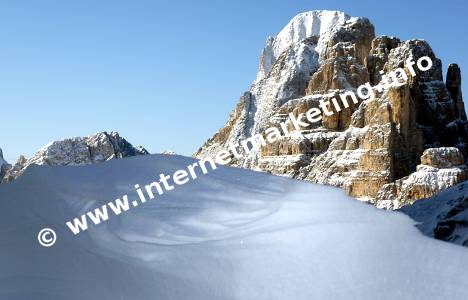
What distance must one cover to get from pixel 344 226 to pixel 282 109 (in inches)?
2889

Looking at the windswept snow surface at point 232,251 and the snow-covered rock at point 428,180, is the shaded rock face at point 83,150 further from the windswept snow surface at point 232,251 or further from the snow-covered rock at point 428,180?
the windswept snow surface at point 232,251

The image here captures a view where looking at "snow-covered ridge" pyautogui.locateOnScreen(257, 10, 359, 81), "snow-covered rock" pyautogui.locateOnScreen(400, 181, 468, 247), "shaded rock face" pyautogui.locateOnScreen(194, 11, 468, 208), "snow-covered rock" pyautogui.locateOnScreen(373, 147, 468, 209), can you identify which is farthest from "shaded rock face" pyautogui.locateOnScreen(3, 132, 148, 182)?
"snow-covered rock" pyautogui.locateOnScreen(400, 181, 468, 247)

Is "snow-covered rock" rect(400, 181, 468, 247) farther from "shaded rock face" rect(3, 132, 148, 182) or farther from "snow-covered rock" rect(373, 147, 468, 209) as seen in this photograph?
"shaded rock face" rect(3, 132, 148, 182)

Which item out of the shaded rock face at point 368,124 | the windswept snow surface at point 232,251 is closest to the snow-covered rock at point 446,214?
the windswept snow surface at point 232,251

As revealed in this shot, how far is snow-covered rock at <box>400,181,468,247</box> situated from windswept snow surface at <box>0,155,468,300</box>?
5031mm

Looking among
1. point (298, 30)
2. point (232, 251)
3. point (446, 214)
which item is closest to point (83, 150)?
point (298, 30)

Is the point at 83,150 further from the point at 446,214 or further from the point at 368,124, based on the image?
the point at 446,214

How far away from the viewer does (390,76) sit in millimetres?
54844

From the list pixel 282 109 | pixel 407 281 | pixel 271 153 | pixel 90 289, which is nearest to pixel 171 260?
pixel 90 289

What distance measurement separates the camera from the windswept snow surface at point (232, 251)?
2996mm

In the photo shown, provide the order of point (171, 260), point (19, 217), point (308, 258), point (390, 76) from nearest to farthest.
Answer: point (308, 258), point (171, 260), point (19, 217), point (390, 76)

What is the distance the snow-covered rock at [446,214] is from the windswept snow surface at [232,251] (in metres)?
5.03

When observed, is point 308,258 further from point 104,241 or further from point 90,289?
point 104,241

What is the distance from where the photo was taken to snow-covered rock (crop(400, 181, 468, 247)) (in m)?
8.99
